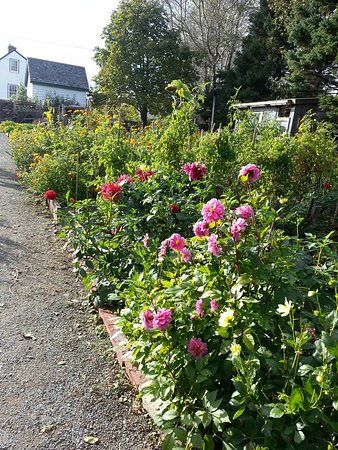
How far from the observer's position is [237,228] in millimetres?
1611

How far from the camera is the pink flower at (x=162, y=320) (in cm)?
162

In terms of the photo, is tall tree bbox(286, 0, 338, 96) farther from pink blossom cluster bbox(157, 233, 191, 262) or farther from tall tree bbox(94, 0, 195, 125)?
pink blossom cluster bbox(157, 233, 191, 262)

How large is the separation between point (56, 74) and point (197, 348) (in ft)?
161

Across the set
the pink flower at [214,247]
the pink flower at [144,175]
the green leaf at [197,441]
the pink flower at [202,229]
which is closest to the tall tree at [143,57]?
the pink flower at [144,175]

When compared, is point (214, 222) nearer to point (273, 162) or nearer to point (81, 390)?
point (81, 390)

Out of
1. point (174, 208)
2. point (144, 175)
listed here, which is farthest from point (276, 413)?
point (144, 175)

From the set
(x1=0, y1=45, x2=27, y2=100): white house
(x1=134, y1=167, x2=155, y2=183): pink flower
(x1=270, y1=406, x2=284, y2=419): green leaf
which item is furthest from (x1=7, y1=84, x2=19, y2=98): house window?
(x1=270, y1=406, x2=284, y2=419): green leaf

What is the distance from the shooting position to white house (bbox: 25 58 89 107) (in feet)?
144

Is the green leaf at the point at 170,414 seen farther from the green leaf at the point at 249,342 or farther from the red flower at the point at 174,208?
the red flower at the point at 174,208

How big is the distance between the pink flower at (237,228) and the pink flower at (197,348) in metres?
0.46

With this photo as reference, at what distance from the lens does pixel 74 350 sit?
8.71ft

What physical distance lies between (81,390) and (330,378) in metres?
1.50

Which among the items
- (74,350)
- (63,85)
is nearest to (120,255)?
(74,350)

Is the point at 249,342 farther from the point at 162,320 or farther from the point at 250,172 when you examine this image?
the point at 250,172
